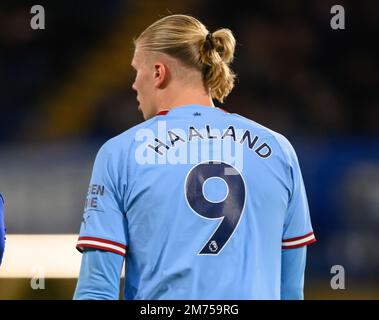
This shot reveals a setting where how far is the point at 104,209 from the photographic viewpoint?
196cm

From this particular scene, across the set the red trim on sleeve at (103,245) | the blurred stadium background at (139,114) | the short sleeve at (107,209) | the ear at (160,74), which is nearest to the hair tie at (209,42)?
the ear at (160,74)

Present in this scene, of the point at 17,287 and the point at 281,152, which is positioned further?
the point at 17,287

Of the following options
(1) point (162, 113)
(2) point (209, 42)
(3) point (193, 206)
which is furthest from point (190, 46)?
(3) point (193, 206)

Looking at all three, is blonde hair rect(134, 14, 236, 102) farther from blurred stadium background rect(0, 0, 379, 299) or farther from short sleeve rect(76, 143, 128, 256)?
blurred stadium background rect(0, 0, 379, 299)

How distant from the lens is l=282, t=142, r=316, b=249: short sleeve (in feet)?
6.79

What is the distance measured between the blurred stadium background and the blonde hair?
111 inches

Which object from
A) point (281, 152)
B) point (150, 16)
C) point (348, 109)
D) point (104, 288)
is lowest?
point (104, 288)

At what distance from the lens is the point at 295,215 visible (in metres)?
2.10

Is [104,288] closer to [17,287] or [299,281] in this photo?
[299,281]

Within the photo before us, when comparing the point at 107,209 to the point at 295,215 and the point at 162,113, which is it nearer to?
the point at 162,113

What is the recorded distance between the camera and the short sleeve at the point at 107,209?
6.39ft

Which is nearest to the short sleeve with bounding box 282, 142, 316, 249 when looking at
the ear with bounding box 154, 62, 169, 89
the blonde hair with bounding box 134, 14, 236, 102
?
the blonde hair with bounding box 134, 14, 236, 102

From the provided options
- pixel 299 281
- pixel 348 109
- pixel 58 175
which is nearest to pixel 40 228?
pixel 58 175

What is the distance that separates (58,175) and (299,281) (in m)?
3.04
